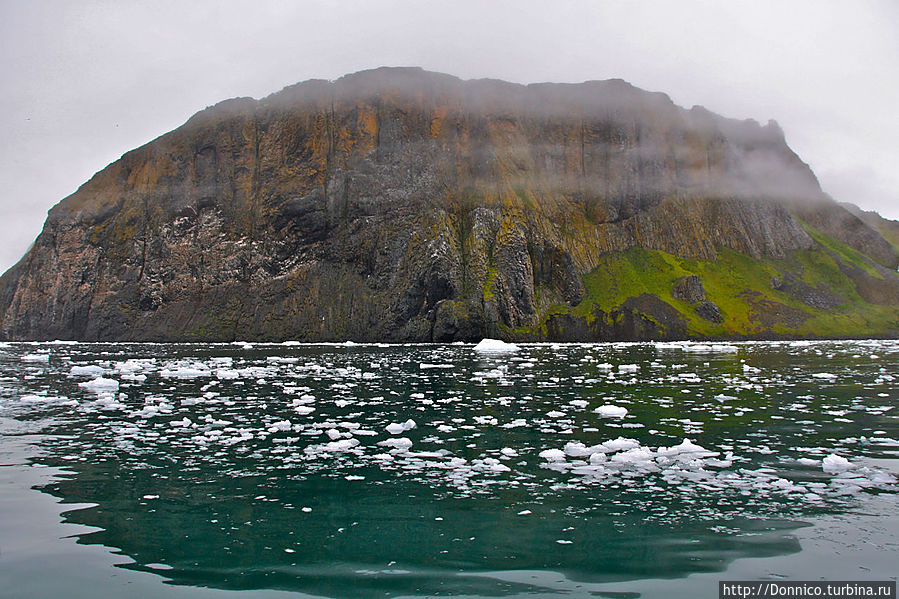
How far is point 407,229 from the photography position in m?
132

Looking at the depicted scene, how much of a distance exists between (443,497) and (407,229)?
12251cm

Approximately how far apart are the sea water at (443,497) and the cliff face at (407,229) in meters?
94.7

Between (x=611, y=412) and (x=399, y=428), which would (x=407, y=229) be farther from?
(x=399, y=428)

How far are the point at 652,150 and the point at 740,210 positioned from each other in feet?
110

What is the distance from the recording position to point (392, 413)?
22.6 meters

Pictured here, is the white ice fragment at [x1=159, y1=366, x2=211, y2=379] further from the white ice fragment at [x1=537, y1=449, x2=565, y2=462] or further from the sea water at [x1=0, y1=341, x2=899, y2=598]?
the white ice fragment at [x1=537, y1=449, x2=565, y2=462]

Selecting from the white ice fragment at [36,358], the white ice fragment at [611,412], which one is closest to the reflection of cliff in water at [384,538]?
the white ice fragment at [611,412]

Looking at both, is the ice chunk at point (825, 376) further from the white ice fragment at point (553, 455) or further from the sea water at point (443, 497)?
the white ice fragment at point (553, 455)

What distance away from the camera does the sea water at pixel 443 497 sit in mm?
7887

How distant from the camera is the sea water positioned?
789cm

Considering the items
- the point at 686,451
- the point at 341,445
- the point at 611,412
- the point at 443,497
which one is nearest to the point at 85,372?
the point at 341,445

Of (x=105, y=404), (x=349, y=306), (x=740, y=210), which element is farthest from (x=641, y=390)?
(x=740, y=210)

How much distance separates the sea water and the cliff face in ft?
311

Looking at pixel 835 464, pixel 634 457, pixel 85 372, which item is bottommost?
pixel 85 372
